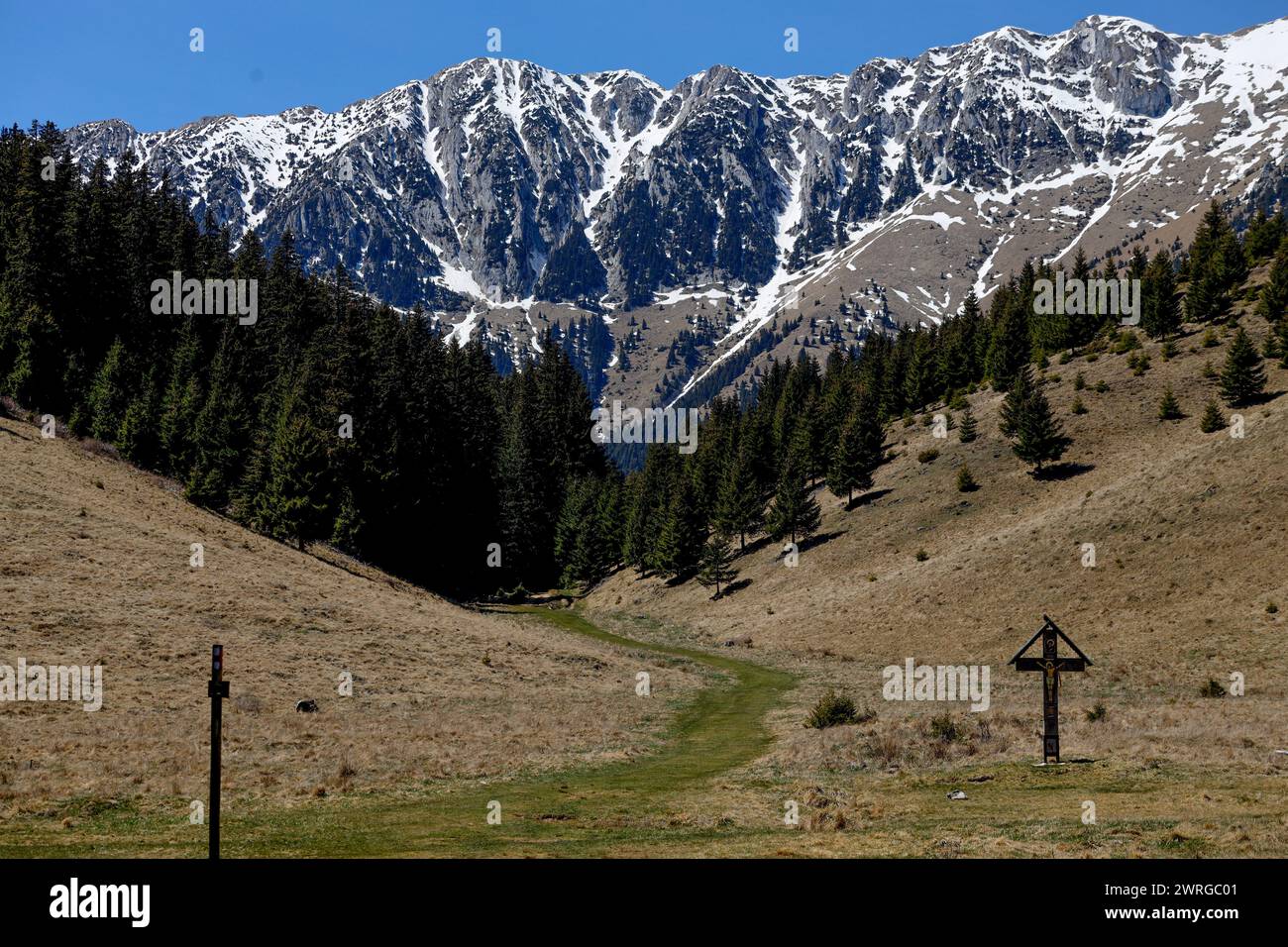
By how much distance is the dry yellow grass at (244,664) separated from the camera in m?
24.5

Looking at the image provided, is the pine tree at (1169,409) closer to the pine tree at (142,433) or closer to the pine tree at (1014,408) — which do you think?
the pine tree at (1014,408)

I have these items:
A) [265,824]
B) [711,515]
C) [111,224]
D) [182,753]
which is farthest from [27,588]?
[711,515]

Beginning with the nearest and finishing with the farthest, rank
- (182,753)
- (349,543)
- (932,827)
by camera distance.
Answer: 1. (932,827)
2. (182,753)
3. (349,543)

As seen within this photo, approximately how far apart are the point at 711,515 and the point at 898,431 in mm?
25456

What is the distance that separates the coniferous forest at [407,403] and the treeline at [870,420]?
1.11ft

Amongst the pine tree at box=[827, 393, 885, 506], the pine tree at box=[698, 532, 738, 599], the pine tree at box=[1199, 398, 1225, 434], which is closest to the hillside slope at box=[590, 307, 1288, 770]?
the pine tree at box=[1199, 398, 1225, 434]

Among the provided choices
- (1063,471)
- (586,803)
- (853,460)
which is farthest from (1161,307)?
(586,803)

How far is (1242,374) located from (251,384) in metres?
88.1

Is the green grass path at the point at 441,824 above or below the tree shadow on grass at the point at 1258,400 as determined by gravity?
below

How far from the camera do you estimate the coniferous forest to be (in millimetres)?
74000

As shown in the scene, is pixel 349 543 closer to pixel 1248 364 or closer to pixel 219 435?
pixel 219 435

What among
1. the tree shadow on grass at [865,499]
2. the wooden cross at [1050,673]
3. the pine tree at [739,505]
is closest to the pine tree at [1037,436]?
the tree shadow on grass at [865,499]

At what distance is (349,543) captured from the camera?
3081 inches
